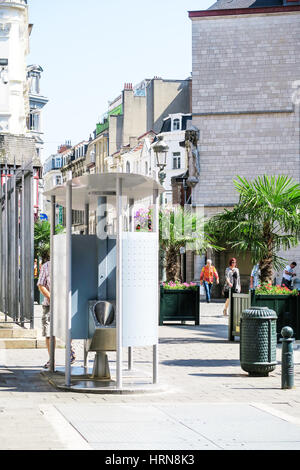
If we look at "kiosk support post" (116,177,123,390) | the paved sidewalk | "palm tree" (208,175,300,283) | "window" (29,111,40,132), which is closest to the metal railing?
the paved sidewalk

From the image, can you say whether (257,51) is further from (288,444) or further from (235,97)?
(288,444)

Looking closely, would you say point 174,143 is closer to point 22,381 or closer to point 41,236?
point 41,236

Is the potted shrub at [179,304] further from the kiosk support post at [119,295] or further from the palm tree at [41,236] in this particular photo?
the palm tree at [41,236]

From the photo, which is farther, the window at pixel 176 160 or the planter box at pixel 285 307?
the window at pixel 176 160

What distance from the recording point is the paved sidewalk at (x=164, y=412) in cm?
769

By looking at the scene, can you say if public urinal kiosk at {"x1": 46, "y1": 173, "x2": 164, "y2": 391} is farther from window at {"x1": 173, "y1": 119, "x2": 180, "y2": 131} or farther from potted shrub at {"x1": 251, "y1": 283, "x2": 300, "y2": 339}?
window at {"x1": 173, "y1": 119, "x2": 180, "y2": 131}

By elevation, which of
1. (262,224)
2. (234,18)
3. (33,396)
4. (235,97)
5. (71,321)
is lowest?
(33,396)

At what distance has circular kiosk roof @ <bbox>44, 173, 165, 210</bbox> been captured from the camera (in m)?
11.2

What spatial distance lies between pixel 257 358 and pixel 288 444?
16.9 ft

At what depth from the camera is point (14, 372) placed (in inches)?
510

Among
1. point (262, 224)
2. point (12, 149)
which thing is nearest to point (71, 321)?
point (262, 224)

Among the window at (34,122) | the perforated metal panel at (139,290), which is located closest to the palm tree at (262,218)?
the perforated metal panel at (139,290)

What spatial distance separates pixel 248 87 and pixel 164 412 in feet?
117

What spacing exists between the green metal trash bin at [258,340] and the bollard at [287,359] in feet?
3.45
